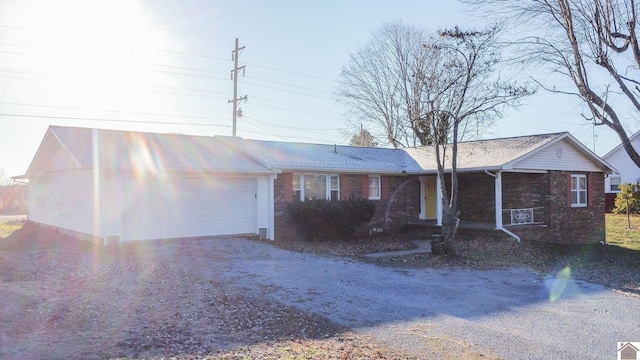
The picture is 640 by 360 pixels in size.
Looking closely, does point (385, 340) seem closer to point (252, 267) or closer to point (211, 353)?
point (211, 353)

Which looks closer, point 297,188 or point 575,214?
point 297,188

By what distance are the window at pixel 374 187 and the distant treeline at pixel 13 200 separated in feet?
99.6

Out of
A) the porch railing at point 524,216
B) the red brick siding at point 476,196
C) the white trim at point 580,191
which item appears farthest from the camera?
the white trim at point 580,191

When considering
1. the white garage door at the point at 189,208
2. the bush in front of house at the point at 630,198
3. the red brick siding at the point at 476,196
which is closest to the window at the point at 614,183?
the bush in front of house at the point at 630,198

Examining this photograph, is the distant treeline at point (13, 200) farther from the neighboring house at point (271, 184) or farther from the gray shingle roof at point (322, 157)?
the gray shingle roof at point (322, 157)

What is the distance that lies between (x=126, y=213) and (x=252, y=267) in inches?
196

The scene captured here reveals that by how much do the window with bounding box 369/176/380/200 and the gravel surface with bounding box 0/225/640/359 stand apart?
24.4ft

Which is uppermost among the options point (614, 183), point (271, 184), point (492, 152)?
point (492, 152)

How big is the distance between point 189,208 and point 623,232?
20.3 metres

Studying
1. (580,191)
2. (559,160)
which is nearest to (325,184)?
(559,160)

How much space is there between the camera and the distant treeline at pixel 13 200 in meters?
37.4

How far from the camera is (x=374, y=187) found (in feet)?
64.5

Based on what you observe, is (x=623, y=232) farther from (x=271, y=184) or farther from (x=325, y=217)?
(x=271, y=184)

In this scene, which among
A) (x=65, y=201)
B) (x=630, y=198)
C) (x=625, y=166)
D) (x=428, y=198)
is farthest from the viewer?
(x=625, y=166)
